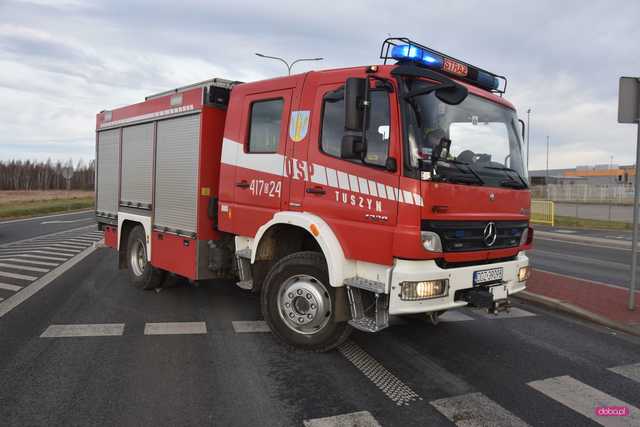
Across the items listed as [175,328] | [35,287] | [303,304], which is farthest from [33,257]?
[303,304]

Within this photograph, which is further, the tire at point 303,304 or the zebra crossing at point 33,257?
the zebra crossing at point 33,257

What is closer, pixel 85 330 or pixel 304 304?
pixel 304 304

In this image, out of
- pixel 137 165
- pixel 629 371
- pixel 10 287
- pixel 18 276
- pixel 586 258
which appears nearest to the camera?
pixel 629 371

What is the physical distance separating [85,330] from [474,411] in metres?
3.99

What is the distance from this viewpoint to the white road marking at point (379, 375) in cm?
374

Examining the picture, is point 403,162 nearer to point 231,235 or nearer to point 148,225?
point 231,235

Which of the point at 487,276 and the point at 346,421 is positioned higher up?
the point at 487,276

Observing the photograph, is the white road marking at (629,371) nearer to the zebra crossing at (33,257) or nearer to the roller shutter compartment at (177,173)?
the roller shutter compartment at (177,173)

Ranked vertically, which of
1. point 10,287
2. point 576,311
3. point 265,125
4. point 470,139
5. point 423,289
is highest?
point 265,125

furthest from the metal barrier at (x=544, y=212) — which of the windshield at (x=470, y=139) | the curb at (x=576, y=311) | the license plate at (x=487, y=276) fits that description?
the license plate at (x=487, y=276)

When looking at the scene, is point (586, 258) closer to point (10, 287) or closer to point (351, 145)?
point (351, 145)

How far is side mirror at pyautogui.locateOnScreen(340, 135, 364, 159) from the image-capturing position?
4.12m

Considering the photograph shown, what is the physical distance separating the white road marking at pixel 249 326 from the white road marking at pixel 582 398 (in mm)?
2773

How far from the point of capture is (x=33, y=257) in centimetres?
1061
